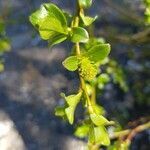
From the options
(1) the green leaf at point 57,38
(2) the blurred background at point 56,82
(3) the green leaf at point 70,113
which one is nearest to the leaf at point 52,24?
(1) the green leaf at point 57,38

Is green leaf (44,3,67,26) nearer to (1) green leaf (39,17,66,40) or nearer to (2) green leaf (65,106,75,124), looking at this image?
(1) green leaf (39,17,66,40)

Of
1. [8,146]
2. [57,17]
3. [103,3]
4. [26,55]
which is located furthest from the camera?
[103,3]

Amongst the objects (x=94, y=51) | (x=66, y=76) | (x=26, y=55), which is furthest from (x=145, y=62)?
(x=94, y=51)

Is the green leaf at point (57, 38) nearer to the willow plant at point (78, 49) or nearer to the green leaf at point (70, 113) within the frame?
the willow plant at point (78, 49)

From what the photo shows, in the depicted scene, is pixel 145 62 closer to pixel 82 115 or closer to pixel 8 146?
pixel 82 115

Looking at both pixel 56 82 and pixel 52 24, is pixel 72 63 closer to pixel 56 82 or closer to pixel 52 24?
pixel 52 24

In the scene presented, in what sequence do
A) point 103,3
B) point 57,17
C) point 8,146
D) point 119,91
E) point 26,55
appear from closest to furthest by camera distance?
point 57,17 < point 8,146 < point 119,91 < point 26,55 < point 103,3
